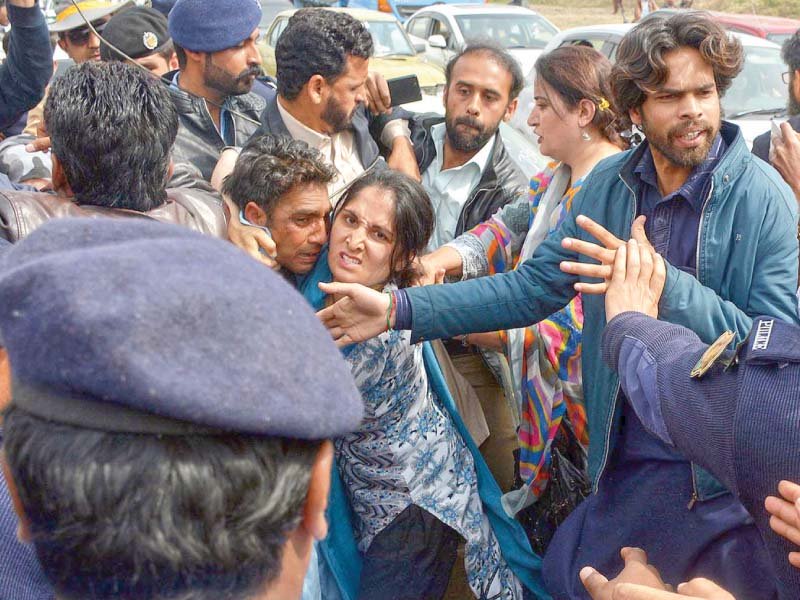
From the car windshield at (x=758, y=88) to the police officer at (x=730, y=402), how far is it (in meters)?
5.54

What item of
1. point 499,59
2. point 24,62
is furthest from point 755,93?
point 24,62

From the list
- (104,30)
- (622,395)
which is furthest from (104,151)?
(104,30)

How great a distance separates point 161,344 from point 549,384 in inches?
83.7

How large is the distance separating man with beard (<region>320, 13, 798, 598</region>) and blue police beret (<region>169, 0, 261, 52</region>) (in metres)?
1.66

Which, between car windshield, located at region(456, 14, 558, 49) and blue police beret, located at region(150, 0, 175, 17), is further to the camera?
car windshield, located at region(456, 14, 558, 49)

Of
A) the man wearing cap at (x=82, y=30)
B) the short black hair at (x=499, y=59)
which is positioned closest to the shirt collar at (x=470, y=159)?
the short black hair at (x=499, y=59)

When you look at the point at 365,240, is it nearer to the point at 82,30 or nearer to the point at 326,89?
the point at 326,89

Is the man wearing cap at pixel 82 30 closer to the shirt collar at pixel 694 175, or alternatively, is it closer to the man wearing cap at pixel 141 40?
the man wearing cap at pixel 141 40

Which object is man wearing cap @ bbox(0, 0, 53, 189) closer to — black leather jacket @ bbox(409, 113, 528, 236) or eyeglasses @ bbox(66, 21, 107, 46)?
black leather jacket @ bbox(409, 113, 528, 236)

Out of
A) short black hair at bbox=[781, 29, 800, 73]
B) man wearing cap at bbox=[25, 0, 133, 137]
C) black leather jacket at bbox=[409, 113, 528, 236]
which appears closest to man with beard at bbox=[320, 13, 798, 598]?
black leather jacket at bbox=[409, 113, 528, 236]

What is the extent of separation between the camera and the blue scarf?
8.11 feet

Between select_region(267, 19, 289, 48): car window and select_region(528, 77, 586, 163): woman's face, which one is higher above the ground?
select_region(528, 77, 586, 163): woman's face

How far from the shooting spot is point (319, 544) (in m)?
2.44

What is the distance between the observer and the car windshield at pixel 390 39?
11406 millimetres
